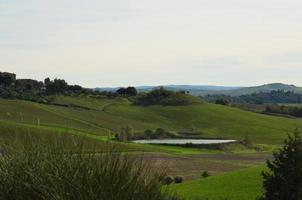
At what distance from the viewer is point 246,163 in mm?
64875

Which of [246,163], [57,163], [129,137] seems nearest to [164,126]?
[129,137]

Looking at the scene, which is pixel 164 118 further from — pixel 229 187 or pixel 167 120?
pixel 229 187

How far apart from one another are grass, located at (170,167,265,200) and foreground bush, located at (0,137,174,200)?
19.7 metres

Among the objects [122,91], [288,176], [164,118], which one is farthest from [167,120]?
[288,176]

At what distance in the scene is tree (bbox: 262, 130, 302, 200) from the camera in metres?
17.9

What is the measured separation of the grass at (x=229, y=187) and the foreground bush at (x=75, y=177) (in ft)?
64.5

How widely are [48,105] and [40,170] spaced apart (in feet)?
371

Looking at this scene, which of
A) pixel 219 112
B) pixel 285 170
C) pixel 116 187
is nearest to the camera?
pixel 116 187

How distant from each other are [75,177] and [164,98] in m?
146

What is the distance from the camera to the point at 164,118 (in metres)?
136

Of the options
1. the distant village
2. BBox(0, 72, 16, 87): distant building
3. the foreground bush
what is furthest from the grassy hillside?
the foreground bush

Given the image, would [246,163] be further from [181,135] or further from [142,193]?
[142,193]

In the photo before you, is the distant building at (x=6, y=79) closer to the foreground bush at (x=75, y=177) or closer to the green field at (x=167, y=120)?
the green field at (x=167, y=120)

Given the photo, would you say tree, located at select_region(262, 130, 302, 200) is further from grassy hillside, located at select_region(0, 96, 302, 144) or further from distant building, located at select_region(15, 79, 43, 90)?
distant building, located at select_region(15, 79, 43, 90)
